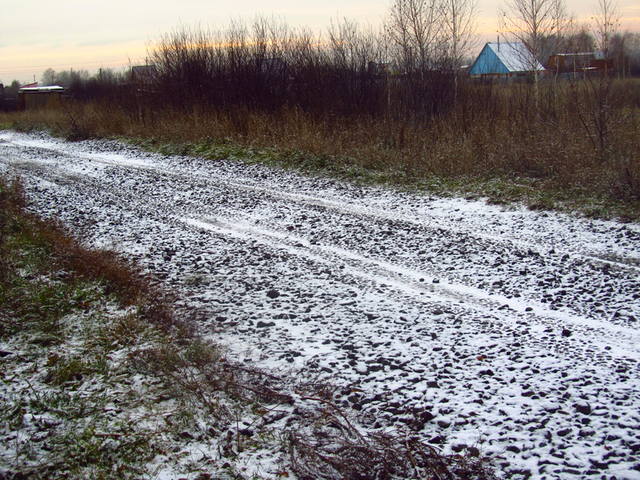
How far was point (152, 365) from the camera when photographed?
3.95 m

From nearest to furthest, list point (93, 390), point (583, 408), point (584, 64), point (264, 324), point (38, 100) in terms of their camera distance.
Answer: point (583, 408) → point (93, 390) → point (264, 324) → point (584, 64) → point (38, 100)

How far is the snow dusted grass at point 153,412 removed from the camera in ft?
9.54

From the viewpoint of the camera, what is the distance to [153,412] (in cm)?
340

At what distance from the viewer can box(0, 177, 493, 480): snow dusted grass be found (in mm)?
2908

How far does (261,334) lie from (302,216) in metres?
3.69

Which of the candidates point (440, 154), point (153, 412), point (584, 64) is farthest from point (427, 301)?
point (584, 64)

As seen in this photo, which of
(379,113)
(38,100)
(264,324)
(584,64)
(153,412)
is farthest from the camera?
(38,100)

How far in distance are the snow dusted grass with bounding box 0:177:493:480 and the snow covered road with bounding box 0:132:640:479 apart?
0.89ft

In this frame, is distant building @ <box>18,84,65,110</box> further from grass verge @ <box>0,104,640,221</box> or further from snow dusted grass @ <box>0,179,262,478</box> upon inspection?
snow dusted grass @ <box>0,179,262,478</box>

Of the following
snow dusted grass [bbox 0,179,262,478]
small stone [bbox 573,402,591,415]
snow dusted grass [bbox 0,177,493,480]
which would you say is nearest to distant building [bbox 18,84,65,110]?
snow dusted grass [bbox 0,179,262,478]

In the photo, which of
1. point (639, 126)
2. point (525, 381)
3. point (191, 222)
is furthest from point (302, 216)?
point (639, 126)

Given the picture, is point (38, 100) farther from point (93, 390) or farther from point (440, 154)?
point (93, 390)

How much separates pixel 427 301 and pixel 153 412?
2.60 metres

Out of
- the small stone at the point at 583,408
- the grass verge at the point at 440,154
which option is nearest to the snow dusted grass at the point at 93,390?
the small stone at the point at 583,408
